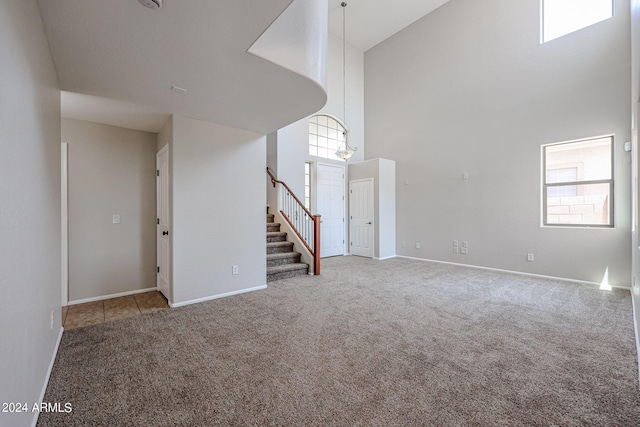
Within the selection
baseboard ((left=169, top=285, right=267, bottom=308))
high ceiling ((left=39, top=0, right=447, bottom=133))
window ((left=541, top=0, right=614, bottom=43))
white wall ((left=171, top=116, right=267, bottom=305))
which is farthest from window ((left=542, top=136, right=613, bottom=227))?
baseboard ((left=169, top=285, right=267, bottom=308))

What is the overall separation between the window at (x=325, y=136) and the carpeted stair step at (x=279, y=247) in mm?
2580

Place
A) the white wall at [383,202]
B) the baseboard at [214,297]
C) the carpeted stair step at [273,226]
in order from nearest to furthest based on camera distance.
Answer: the baseboard at [214,297] < the carpeted stair step at [273,226] < the white wall at [383,202]

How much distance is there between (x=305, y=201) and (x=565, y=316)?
5.01 m

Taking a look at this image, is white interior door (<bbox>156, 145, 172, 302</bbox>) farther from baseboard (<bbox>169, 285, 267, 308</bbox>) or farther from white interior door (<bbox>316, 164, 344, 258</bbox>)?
white interior door (<bbox>316, 164, 344, 258</bbox>)

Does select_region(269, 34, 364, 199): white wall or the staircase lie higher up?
select_region(269, 34, 364, 199): white wall

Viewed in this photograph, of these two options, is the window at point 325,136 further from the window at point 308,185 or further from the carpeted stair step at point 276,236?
the carpeted stair step at point 276,236

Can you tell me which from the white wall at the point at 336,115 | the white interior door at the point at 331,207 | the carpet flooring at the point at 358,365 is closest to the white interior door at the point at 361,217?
the white interior door at the point at 331,207

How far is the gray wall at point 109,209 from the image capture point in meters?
3.61

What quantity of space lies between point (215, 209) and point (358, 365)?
266 cm

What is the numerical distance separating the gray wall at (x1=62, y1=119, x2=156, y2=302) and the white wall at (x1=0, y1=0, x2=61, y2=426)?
1.67 m

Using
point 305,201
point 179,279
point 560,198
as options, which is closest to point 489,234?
point 560,198

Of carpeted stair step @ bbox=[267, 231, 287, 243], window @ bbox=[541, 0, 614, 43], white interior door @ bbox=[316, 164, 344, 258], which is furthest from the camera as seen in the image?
white interior door @ bbox=[316, 164, 344, 258]

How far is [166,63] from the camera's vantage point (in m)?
2.20

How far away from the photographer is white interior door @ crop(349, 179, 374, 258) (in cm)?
700
